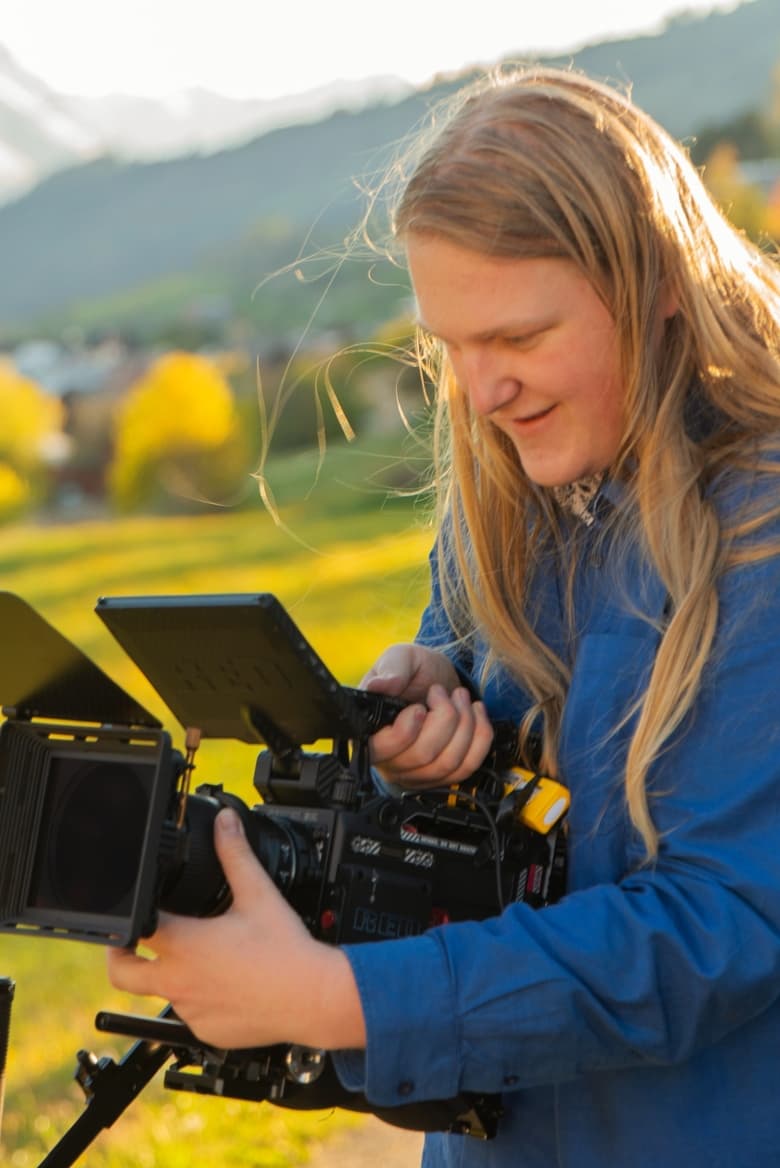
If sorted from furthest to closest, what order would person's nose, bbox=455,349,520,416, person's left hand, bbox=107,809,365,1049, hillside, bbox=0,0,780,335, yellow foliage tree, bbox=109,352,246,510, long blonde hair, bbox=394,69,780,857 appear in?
1. hillside, bbox=0,0,780,335
2. yellow foliage tree, bbox=109,352,246,510
3. person's nose, bbox=455,349,520,416
4. long blonde hair, bbox=394,69,780,857
5. person's left hand, bbox=107,809,365,1049

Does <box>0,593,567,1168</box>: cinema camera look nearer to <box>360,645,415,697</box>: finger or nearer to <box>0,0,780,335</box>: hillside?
<box>360,645,415,697</box>: finger

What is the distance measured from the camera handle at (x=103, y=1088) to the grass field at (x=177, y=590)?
0.26m

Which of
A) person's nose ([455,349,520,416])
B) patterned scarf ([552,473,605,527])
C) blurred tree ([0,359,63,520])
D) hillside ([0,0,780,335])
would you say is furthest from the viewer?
hillside ([0,0,780,335])

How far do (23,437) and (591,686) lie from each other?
17.8 metres

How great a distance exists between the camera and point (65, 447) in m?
19.0

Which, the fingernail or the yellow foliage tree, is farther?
the yellow foliage tree

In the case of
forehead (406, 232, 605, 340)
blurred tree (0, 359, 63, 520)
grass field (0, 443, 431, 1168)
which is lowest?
grass field (0, 443, 431, 1168)

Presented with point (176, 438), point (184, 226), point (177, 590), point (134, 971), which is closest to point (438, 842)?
point (134, 971)

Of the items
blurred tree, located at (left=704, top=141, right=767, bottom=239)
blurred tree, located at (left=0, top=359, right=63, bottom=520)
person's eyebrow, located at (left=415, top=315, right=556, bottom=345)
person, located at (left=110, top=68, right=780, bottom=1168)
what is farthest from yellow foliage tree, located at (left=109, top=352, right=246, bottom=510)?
person's eyebrow, located at (left=415, top=315, right=556, bottom=345)

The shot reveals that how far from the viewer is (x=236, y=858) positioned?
151 cm

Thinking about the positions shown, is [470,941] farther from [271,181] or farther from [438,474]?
[271,181]

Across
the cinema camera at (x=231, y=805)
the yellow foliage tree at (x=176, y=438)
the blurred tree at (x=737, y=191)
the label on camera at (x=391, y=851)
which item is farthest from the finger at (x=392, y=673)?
the yellow foliage tree at (x=176, y=438)

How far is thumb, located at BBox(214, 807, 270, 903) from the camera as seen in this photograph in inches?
59.2

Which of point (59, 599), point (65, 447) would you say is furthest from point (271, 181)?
point (59, 599)
